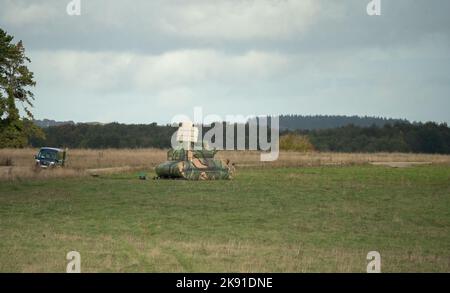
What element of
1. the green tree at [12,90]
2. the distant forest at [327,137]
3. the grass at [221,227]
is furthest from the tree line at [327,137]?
the grass at [221,227]

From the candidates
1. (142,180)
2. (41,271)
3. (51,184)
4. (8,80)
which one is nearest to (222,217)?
(41,271)

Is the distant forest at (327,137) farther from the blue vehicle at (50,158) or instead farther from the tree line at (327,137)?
the blue vehicle at (50,158)

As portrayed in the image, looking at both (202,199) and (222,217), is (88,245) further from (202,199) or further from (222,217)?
(202,199)

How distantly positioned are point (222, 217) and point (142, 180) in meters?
16.8

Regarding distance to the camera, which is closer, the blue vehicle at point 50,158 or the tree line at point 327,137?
the blue vehicle at point 50,158

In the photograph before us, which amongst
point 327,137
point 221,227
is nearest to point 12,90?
point 221,227

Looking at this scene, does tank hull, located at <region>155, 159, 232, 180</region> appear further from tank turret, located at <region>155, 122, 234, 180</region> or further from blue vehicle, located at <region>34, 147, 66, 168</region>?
blue vehicle, located at <region>34, 147, 66, 168</region>

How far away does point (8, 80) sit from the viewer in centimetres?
5159

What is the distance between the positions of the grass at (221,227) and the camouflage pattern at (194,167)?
4700 mm

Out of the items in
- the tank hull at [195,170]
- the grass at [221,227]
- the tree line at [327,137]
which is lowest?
the grass at [221,227]

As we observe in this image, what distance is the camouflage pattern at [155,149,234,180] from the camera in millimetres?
41156

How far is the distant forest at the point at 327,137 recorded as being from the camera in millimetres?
132500

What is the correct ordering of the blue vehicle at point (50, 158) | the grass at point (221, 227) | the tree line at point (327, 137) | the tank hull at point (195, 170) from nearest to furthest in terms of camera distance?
the grass at point (221, 227)
the tank hull at point (195, 170)
the blue vehicle at point (50, 158)
the tree line at point (327, 137)
